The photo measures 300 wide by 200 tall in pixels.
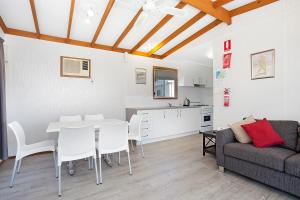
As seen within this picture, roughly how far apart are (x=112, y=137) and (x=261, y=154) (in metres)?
1.97

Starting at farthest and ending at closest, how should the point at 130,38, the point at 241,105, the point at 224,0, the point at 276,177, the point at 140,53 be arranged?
the point at 140,53
the point at 130,38
the point at 241,105
the point at 224,0
the point at 276,177

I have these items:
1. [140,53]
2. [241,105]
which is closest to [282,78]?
[241,105]

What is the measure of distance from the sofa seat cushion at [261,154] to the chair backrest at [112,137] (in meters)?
1.56

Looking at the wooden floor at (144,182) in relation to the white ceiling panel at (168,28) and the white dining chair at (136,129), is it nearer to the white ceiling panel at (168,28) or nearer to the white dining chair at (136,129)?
the white dining chair at (136,129)

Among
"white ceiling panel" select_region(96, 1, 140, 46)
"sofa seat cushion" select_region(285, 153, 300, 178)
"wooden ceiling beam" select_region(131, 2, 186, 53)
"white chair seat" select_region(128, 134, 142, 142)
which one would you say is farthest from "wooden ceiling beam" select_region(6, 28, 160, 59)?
"sofa seat cushion" select_region(285, 153, 300, 178)

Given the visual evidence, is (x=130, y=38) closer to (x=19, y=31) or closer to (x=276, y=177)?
(x=19, y=31)

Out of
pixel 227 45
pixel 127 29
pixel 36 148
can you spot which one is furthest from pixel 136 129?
pixel 227 45

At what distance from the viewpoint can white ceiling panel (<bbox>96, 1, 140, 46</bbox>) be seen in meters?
3.09

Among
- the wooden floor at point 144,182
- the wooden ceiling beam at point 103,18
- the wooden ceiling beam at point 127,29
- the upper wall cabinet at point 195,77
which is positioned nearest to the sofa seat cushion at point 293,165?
the wooden floor at point 144,182

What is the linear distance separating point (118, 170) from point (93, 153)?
0.64 metres

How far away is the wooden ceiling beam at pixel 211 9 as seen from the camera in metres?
2.90

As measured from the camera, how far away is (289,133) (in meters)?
2.35

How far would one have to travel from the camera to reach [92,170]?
8.86ft

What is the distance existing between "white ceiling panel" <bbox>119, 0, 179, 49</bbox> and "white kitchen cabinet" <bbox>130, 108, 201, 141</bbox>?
5.85 ft
